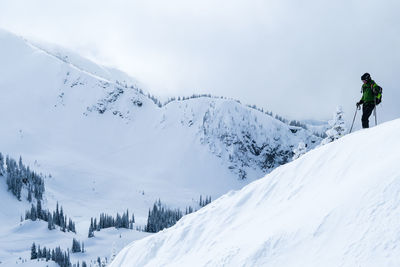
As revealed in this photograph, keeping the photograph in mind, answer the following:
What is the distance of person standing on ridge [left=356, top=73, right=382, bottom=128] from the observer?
55.0 ft

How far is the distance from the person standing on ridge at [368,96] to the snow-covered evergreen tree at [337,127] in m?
26.4

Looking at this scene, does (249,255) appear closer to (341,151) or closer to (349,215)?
(349,215)

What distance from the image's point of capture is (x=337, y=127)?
4347 centimetres

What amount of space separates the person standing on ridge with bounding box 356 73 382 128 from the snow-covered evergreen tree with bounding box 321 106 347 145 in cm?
2639

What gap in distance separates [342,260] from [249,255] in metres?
2.73

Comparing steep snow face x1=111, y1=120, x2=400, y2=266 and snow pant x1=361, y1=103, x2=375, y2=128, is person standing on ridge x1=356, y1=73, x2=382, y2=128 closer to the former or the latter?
snow pant x1=361, y1=103, x2=375, y2=128

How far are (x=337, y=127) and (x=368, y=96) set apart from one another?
27533 millimetres

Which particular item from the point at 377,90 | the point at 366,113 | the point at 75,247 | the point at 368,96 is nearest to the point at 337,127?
the point at 366,113

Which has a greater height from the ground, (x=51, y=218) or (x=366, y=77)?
(x=51, y=218)

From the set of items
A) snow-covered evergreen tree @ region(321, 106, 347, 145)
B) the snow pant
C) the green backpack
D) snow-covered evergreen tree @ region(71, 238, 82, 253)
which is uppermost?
snow-covered evergreen tree @ region(321, 106, 347, 145)

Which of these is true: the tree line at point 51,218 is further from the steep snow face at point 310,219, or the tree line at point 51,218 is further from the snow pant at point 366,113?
the snow pant at point 366,113

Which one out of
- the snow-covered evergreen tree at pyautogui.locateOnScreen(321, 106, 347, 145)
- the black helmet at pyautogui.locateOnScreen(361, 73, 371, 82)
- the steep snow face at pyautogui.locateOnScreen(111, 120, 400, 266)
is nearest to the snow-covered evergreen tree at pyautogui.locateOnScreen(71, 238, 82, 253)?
the snow-covered evergreen tree at pyautogui.locateOnScreen(321, 106, 347, 145)

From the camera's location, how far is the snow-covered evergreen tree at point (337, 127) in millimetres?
43125

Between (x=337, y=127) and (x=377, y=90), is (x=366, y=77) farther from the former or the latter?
(x=337, y=127)
